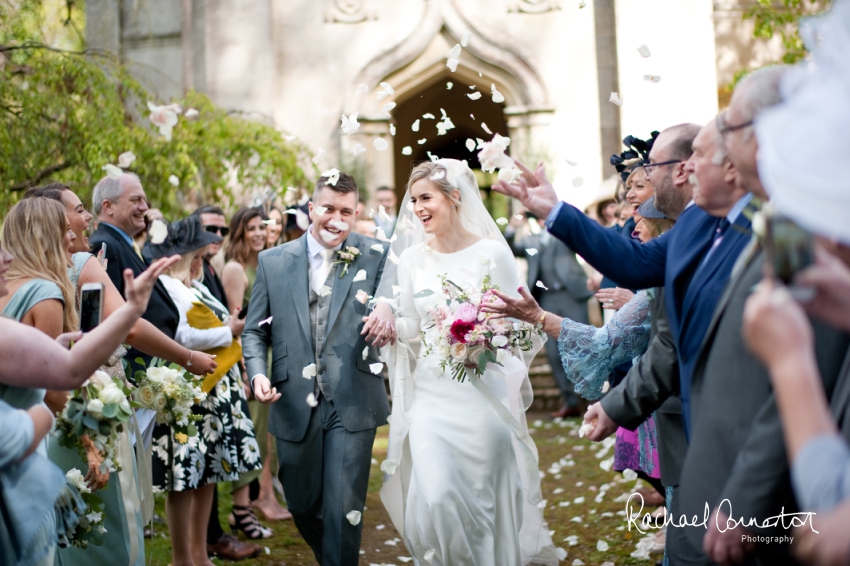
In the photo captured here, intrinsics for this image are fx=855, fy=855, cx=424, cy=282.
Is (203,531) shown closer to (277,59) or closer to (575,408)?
(575,408)

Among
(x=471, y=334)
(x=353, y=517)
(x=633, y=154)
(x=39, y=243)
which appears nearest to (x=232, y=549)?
(x=353, y=517)

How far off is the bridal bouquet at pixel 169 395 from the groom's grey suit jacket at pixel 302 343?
41 cm

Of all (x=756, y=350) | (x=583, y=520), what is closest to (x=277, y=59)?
(x=583, y=520)

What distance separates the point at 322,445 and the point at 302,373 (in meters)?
0.44

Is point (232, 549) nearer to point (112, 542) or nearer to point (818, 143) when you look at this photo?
point (112, 542)

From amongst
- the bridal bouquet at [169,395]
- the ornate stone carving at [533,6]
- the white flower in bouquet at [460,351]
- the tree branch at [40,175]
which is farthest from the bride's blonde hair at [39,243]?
the ornate stone carving at [533,6]

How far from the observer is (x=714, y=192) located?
3141mm

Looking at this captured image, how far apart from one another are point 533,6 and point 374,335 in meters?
10.6

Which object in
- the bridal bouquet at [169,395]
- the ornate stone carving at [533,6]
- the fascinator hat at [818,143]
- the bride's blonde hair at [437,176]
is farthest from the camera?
the ornate stone carving at [533,6]

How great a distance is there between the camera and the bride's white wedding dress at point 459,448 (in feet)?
15.7

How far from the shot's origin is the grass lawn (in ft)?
19.6

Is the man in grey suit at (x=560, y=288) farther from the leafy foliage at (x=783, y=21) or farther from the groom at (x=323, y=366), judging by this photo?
the groom at (x=323, y=366)

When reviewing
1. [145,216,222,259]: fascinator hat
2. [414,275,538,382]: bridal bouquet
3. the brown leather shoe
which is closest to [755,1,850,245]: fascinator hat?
[414,275,538,382]: bridal bouquet

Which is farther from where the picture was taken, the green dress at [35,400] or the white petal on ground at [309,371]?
the white petal on ground at [309,371]
